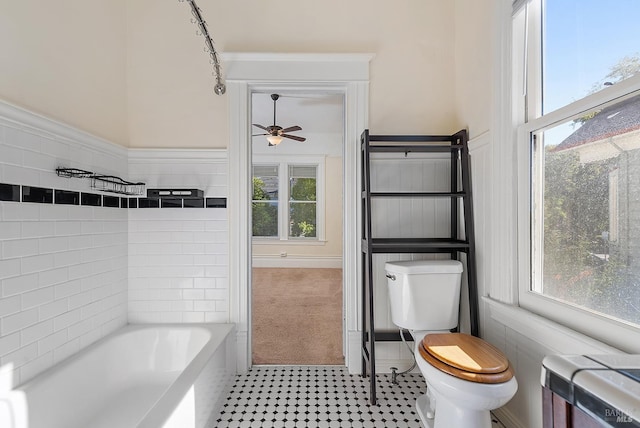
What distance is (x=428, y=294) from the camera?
174 centimetres

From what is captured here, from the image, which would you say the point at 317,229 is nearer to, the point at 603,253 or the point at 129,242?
the point at 129,242

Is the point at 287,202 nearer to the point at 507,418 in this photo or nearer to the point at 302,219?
the point at 302,219

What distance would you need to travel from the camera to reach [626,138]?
1.00 meters

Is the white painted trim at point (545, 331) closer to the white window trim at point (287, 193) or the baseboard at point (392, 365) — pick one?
the baseboard at point (392, 365)

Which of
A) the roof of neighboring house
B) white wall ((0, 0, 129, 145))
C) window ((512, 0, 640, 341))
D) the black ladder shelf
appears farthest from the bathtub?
the roof of neighboring house

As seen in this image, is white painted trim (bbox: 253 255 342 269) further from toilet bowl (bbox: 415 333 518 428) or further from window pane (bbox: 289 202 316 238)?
toilet bowl (bbox: 415 333 518 428)

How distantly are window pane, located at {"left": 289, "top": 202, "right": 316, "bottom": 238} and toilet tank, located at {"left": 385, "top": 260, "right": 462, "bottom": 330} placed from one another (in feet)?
12.9

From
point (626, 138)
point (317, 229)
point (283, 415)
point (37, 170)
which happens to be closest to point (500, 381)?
point (626, 138)

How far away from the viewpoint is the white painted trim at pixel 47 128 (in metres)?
1.26

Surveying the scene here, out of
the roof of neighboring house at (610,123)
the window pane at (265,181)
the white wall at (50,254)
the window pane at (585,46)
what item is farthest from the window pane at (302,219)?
the roof of neighboring house at (610,123)

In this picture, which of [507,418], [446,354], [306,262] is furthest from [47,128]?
[306,262]

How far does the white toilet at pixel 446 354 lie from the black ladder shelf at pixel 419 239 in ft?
0.34

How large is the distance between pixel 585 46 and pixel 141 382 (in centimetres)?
273

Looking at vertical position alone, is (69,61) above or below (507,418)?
above
